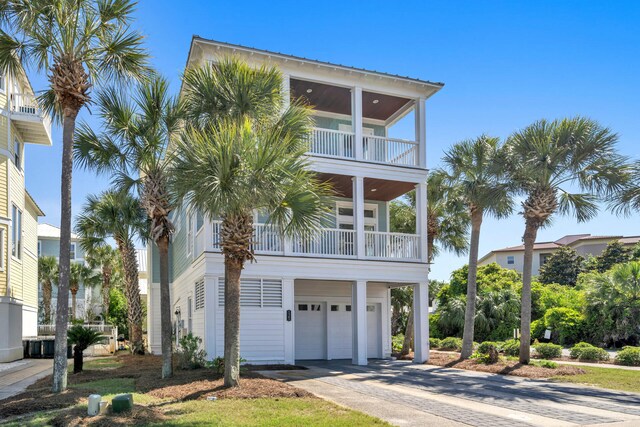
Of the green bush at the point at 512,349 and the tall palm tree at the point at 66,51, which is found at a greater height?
the tall palm tree at the point at 66,51

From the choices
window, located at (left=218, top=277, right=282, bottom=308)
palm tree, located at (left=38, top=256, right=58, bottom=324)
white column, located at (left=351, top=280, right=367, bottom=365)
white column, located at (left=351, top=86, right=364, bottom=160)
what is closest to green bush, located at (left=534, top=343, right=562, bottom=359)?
white column, located at (left=351, top=280, right=367, bottom=365)

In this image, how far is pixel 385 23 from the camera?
15.2 metres

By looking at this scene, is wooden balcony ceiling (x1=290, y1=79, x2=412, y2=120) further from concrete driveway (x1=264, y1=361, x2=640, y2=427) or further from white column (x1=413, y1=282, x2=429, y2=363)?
concrete driveway (x1=264, y1=361, x2=640, y2=427)

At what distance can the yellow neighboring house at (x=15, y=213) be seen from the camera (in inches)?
875

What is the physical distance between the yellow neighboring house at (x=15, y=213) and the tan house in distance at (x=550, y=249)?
179 feet

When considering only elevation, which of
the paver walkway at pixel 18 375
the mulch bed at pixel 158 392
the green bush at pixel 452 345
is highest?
the mulch bed at pixel 158 392

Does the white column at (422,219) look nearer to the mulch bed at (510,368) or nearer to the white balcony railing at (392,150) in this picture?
the white balcony railing at (392,150)

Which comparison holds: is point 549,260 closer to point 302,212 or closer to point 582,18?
point 582,18

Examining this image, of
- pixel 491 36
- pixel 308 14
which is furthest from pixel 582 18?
pixel 308 14

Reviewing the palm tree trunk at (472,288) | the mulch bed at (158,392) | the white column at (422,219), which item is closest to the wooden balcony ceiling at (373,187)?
the white column at (422,219)

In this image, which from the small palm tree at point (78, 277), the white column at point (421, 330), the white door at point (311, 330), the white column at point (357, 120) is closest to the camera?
the white column at point (357, 120)

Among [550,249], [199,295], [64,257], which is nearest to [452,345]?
[199,295]

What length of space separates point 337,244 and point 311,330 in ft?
13.9

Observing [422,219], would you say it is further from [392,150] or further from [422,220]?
[392,150]
